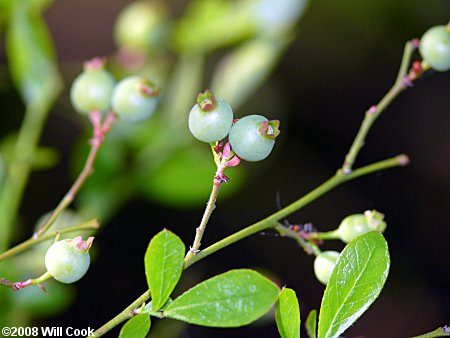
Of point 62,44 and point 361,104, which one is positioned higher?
point 62,44

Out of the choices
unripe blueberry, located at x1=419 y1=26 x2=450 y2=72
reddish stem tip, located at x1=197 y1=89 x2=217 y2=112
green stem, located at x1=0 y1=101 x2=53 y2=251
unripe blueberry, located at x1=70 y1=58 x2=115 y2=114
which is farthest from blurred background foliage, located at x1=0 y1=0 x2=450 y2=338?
reddish stem tip, located at x1=197 y1=89 x2=217 y2=112

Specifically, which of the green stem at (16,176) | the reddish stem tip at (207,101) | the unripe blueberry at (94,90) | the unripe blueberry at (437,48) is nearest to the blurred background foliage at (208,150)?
the green stem at (16,176)

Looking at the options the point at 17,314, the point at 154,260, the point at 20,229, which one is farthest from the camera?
the point at 20,229

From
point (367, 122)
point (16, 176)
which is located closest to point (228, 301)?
point (367, 122)

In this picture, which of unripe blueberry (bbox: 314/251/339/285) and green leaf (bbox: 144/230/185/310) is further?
unripe blueberry (bbox: 314/251/339/285)

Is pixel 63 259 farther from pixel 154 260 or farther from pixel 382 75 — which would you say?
pixel 382 75

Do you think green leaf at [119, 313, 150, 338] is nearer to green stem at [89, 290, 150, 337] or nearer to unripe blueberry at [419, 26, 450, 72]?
green stem at [89, 290, 150, 337]

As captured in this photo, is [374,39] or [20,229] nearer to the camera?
[20,229]

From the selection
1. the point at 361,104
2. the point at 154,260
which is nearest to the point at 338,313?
the point at 154,260
